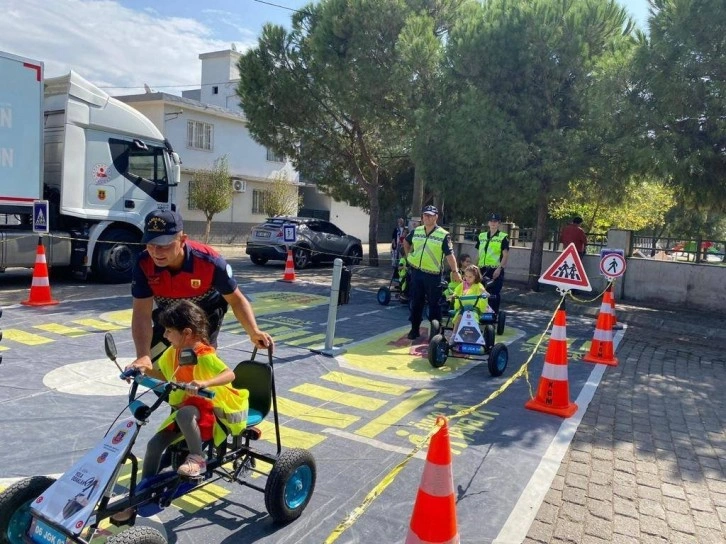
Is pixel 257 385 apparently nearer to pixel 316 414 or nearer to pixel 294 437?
pixel 294 437

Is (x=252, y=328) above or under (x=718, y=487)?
above

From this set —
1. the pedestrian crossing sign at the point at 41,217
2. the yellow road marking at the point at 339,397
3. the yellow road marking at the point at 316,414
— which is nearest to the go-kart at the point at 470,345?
the yellow road marking at the point at 339,397

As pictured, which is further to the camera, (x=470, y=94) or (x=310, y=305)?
(x=470, y=94)

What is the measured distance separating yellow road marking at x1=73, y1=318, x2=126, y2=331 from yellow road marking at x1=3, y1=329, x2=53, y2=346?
79 centimetres

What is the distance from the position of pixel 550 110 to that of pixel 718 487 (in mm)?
10339

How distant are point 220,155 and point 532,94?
18990 mm

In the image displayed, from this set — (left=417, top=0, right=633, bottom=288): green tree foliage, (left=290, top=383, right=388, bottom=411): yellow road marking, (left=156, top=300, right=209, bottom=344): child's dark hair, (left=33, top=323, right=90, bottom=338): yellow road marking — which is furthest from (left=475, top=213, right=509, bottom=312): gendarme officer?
(left=156, top=300, right=209, bottom=344): child's dark hair

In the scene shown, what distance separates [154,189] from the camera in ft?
42.0

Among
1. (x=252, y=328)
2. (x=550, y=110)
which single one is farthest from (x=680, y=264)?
(x=252, y=328)

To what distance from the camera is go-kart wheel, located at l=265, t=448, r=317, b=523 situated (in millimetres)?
3459

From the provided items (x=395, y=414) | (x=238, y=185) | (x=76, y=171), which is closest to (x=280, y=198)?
(x=238, y=185)

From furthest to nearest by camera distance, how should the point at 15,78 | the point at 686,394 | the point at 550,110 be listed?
the point at 550,110, the point at 15,78, the point at 686,394

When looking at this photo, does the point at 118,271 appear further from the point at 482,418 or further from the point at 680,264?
the point at 680,264

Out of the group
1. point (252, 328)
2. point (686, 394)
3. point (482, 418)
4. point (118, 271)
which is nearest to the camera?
point (252, 328)
